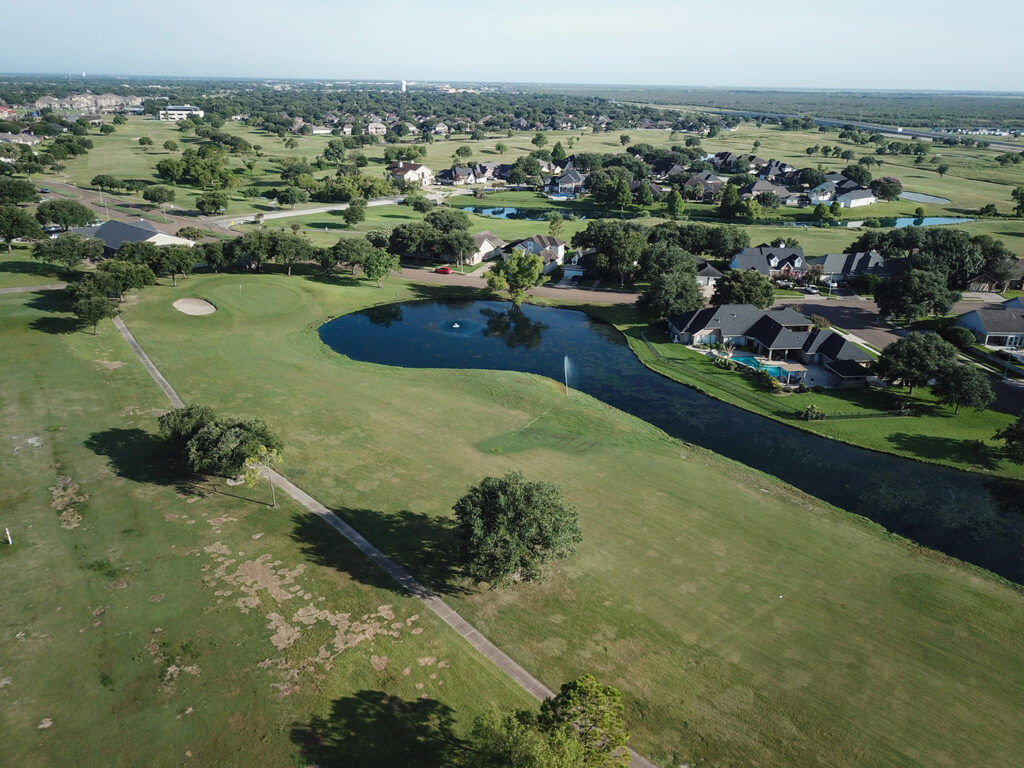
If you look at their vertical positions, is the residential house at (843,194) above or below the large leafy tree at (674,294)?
above

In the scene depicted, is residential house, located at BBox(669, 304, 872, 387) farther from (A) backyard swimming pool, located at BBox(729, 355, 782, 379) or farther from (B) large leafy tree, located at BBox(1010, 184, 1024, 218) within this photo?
(B) large leafy tree, located at BBox(1010, 184, 1024, 218)

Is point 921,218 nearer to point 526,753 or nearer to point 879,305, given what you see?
point 879,305

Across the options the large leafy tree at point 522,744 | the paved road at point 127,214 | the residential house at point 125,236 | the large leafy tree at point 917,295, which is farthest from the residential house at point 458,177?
the large leafy tree at point 522,744

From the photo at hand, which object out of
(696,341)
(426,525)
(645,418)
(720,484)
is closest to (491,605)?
(426,525)

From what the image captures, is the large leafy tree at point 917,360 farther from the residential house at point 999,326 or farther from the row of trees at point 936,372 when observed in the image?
the residential house at point 999,326

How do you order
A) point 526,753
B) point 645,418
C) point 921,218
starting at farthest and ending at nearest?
point 921,218
point 645,418
point 526,753

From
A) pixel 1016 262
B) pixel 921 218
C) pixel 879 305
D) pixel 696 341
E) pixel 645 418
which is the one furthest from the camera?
pixel 921 218

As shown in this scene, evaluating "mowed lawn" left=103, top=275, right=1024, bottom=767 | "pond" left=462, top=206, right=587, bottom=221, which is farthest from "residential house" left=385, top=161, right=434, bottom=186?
"mowed lawn" left=103, top=275, right=1024, bottom=767
